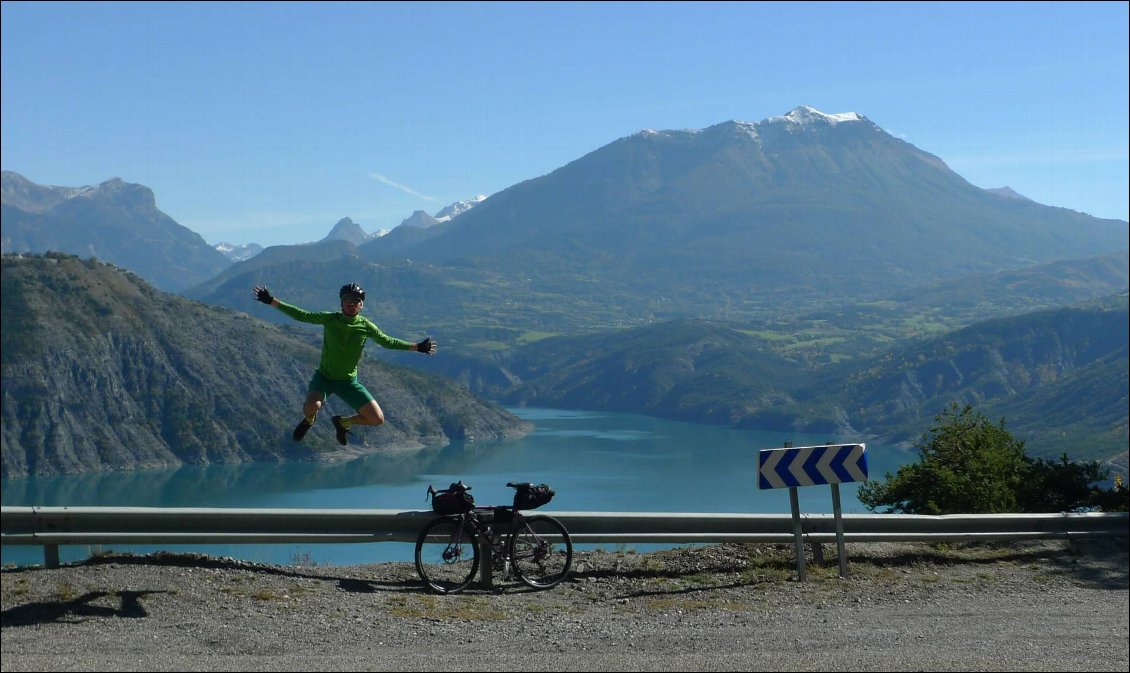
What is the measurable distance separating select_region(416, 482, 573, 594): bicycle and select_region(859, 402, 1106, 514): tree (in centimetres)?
Result: 579

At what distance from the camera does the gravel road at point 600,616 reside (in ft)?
25.0

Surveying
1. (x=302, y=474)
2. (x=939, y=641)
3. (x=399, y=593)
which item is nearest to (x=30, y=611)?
(x=399, y=593)

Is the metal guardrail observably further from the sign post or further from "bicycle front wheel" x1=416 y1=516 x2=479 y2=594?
the sign post

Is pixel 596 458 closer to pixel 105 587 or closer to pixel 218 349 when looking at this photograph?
pixel 218 349

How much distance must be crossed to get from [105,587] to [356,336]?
9.29 ft

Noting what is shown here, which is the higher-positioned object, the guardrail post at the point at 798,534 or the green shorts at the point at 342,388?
the green shorts at the point at 342,388

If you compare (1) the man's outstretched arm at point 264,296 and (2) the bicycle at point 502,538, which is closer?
(1) the man's outstretched arm at point 264,296

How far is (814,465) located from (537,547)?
2.69 meters

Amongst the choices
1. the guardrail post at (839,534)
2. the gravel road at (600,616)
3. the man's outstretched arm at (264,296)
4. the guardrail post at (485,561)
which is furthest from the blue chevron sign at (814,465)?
the man's outstretched arm at (264,296)

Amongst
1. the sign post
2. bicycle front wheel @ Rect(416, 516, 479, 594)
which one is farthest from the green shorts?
the sign post

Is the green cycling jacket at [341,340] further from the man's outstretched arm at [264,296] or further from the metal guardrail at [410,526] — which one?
the metal guardrail at [410,526]

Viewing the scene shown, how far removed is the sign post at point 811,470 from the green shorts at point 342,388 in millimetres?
3675

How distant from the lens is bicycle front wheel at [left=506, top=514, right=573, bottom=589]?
1012cm

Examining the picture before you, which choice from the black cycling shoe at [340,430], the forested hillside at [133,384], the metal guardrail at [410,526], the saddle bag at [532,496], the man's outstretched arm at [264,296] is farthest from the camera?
the forested hillside at [133,384]
